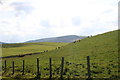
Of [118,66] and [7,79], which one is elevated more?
[118,66]

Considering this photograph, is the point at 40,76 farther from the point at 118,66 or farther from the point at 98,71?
the point at 118,66

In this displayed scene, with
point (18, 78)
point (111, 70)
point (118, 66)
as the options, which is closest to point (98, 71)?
point (111, 70)

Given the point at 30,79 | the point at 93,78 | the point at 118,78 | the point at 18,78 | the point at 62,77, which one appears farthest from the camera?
the point at 18,78

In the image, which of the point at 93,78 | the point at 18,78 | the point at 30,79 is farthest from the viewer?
the point at 18,78

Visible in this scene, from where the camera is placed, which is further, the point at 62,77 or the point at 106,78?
the point at 62,77

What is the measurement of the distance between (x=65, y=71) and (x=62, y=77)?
4.15 metres

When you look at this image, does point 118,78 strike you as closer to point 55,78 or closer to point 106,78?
point 106,78

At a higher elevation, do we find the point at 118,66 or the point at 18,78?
the point at 118,66

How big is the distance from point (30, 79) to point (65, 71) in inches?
230

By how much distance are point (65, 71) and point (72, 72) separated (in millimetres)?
1352

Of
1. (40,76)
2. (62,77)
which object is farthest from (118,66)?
(40,76)

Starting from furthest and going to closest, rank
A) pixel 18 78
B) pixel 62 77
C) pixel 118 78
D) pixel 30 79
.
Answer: pixel 18 78
pixel 30 79
pixel 62 77
pixel 118 78

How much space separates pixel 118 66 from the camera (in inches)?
1280

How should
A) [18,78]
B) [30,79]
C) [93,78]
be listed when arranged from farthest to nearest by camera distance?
[18,78]
[30,79]
[93,78]
